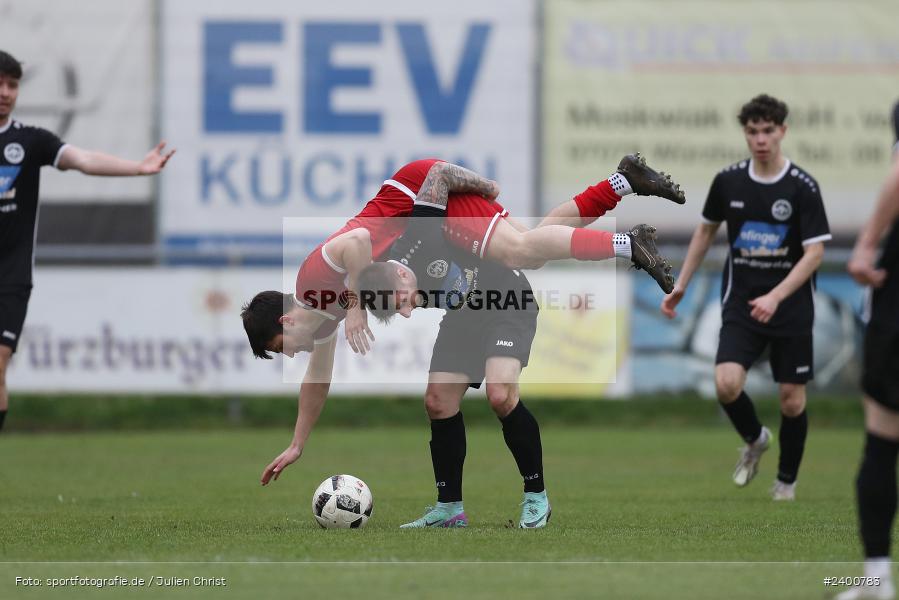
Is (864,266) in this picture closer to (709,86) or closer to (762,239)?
(762,239)

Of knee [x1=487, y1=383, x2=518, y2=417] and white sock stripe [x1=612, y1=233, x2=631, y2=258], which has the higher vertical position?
white sock stripe [x1=612, y1=233, x2=631, y2=258]

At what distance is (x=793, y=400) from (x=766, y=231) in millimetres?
1290

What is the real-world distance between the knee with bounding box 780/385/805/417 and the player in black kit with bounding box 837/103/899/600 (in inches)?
176

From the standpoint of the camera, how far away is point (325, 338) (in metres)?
8.12

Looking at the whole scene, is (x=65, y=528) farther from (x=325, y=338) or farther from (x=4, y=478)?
(x=4, y=478)

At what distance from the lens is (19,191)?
9039mm

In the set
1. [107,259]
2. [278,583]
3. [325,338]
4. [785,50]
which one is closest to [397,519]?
[325,338]

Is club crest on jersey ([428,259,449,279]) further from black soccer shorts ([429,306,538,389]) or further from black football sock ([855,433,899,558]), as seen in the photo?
black football sock ([855,433,899,558])

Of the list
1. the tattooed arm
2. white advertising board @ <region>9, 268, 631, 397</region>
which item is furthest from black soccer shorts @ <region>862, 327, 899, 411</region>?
white advertising board @ <region>9, 268, 631, 397</region>

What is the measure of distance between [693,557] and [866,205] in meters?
14.5

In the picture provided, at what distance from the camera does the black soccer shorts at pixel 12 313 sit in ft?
29.4

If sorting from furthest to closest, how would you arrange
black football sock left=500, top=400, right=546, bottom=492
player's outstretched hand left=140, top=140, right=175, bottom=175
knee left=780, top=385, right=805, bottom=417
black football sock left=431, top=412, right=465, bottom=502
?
knee left=780, top=385, right=805, bottom=417 → player's outstretched hand left=140, top=140, right=175, bottom=175 → black football sock left=431, top=412, right=465, bottom=502 → black football sock left=500, top=400, right=546, bottom=492

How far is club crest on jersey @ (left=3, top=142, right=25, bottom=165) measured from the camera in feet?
29.2

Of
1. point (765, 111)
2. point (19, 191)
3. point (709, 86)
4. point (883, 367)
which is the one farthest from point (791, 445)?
point (709, 86)
